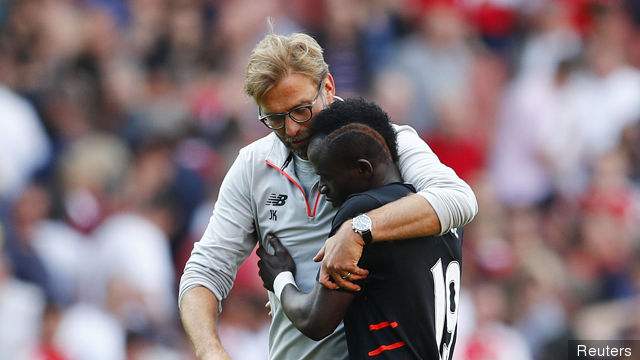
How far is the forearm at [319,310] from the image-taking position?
344 centimetres

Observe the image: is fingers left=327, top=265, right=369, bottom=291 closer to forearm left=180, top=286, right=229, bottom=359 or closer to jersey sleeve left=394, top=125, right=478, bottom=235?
jersey sleeve left=394, top=125, right=478, bottom=235

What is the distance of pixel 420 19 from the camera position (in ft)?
32.7

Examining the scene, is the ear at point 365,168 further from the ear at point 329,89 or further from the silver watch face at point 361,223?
the ear at point 329,89

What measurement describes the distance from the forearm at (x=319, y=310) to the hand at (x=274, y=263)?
1.01 feet

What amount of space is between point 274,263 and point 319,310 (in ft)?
1.59

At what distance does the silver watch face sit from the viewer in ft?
10.9

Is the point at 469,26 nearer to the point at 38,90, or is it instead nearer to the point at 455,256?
the point at 38,90

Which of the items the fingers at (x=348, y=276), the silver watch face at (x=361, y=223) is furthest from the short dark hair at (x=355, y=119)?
the fingers at (x=348, y=276)

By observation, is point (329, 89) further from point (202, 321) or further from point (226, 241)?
point (202, 321)

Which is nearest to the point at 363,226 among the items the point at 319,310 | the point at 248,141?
the point at 319,310

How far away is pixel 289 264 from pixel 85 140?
577 cm
